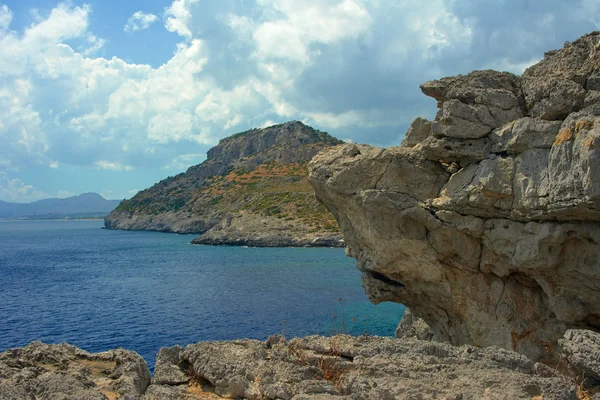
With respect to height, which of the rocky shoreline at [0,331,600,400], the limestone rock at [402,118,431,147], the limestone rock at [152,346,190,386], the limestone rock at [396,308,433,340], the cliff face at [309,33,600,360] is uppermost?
the limestone rock at [402,118,431,147]

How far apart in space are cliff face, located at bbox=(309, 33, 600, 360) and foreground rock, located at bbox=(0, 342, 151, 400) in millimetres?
10703

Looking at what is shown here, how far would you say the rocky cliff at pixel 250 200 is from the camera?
102062 mm

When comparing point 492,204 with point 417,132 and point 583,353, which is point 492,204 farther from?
point 583,353

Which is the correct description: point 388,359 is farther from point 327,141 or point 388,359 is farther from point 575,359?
point 327,141

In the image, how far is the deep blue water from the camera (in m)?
32.3

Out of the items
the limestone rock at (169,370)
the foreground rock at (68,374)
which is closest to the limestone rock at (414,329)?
the limestone rock at (169,370)

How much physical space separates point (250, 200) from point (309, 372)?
389 ft

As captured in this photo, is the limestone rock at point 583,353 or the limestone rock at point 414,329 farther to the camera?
the limestone rock at point 414,329

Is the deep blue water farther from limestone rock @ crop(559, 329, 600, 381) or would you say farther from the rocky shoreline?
limestone rock @ crop(559, 329, 600, 381)

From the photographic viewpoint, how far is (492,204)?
51.9 feet

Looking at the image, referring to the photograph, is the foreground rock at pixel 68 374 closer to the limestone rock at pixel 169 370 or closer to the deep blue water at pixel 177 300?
the limestone rock at pixel 169 370

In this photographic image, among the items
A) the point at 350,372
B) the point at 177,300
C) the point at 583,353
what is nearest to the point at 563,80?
the point at 583,353

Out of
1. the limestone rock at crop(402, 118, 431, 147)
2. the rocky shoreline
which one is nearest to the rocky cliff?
the limestone rock at crop(402, 118, 431, 147)

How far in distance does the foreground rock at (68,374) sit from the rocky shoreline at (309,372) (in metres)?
0.02
